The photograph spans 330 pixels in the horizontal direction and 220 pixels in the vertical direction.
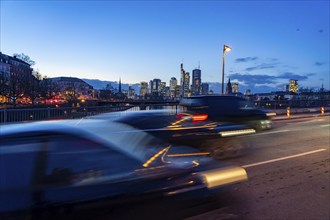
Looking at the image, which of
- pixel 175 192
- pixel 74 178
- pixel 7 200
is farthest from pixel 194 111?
pixel 7 200

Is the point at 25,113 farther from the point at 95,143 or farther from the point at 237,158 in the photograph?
the point at 95,143

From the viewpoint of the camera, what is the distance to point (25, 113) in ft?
42.7

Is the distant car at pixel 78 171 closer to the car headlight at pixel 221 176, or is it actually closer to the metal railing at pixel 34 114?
the car headlight at pixel 221 176

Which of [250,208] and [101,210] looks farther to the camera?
[250,208]

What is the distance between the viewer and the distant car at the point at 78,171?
2576 millimetres

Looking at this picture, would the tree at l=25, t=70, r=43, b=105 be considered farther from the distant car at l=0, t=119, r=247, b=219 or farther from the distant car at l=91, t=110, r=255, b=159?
the distant car at l=0, t=119, r=247, b=219

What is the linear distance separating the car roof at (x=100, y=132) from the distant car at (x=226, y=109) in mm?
4993

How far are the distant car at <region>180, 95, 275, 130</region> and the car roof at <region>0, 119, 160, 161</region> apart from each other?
4993mm

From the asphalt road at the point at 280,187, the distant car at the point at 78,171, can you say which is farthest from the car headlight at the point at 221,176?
the asphalt road at the point at 280,187

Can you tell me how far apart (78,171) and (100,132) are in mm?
673

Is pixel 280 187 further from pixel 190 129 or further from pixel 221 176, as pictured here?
pixel 190 129

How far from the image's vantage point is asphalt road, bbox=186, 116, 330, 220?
4.48 metres

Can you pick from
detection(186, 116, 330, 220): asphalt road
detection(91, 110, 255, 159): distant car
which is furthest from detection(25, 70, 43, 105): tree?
detection(186, 116, 330, 220): asphalt road

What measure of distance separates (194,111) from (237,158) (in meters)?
1.85
